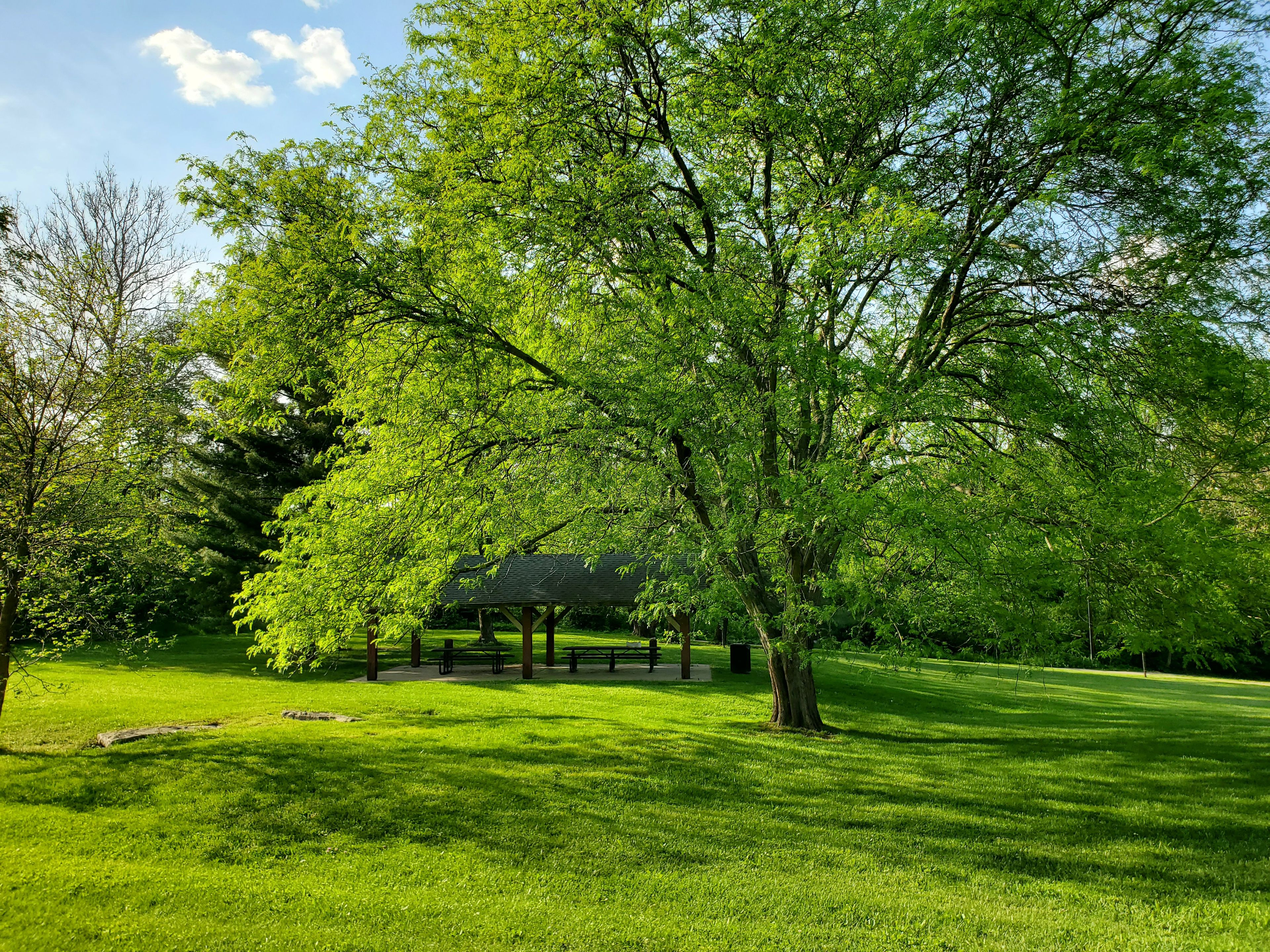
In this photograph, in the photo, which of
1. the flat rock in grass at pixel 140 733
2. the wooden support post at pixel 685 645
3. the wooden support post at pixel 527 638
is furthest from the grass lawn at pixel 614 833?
the wooden support post at pixel 527 638

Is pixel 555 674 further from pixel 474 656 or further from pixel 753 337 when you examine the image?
pixel 753 337

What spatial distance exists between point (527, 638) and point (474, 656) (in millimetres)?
3494

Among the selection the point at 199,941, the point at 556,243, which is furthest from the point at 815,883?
the point at 556,243

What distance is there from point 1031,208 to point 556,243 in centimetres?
611

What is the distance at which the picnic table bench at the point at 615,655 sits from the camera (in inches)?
871

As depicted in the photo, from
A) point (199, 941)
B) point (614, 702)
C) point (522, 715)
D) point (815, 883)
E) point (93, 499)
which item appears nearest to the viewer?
point (199, 941)

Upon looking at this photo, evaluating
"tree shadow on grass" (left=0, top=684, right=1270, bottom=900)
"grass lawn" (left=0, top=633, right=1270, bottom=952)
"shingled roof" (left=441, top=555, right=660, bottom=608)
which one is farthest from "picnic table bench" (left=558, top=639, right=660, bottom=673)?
"tree shadow on grass" (left=0, top=684, right=1270, bottom=900)

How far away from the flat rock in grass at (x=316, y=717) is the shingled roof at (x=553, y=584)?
5528 mm

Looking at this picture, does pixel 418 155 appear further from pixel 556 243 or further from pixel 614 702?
pixel 614 702

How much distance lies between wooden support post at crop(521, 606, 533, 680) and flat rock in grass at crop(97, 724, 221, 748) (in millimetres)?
8785

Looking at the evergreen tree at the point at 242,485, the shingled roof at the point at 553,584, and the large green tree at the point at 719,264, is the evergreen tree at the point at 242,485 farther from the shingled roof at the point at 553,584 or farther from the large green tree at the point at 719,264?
the large green tree at the point at 719,264

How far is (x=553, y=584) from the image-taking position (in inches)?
855

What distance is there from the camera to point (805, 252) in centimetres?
857

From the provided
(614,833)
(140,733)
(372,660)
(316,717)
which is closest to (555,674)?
(372,660)
